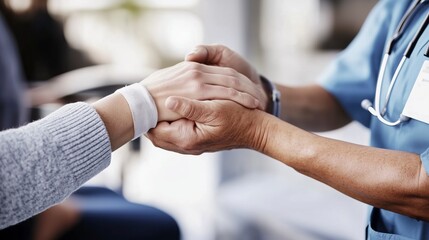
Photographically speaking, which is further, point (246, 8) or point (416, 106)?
point (246, 8)

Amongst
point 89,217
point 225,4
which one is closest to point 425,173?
point 89,217

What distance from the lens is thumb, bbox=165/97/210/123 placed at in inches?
40.6

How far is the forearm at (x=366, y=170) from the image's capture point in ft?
2.73

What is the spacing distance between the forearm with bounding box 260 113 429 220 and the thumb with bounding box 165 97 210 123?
7.5 inches

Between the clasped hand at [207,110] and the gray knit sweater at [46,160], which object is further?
the clasped hand at [207,110]

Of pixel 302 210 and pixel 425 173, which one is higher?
pixel 425 173

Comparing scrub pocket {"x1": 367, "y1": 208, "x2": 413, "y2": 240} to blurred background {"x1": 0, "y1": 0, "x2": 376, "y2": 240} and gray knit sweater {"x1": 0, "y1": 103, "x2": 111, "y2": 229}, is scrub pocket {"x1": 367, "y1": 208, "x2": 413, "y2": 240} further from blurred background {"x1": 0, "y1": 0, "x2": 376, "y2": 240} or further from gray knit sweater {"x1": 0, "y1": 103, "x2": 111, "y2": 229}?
blurred background {"x1": 0, "y1": 0, "x2": 376, "y2": 240}

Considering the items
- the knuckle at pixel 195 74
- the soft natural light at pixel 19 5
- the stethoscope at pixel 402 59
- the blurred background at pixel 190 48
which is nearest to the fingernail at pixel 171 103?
the knuckle at pixel 195 74

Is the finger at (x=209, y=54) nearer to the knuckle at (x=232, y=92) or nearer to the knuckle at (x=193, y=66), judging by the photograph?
the knuckle at (x=193, y=66)

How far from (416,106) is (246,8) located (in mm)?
2379

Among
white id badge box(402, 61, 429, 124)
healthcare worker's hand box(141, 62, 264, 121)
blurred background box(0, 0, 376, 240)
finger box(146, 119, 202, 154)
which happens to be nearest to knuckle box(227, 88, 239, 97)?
healthcare worker's hand box(141, 62, 264, 121)

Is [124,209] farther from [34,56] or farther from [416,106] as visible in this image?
[34,56]

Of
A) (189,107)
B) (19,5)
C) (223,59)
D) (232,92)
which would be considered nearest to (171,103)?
(189,107)

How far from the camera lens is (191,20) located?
386 cm
